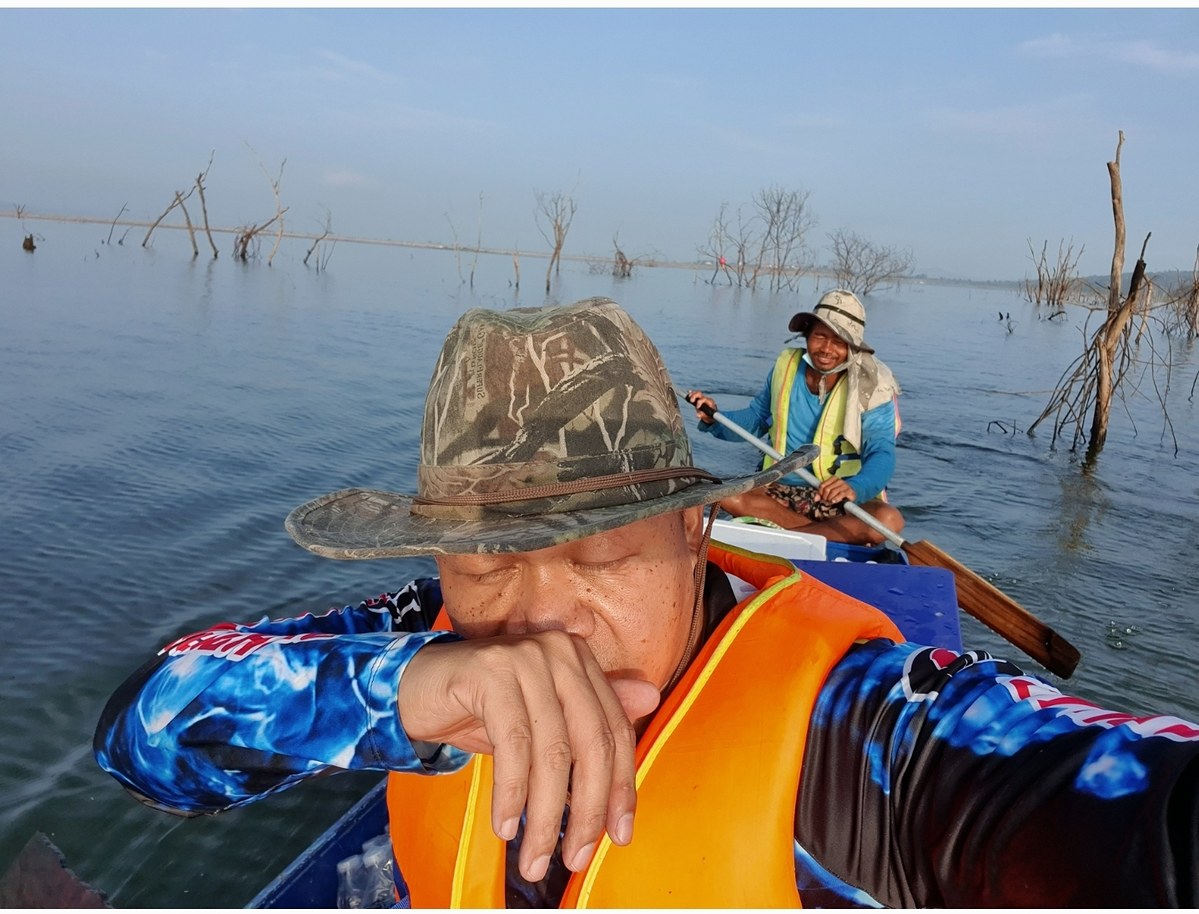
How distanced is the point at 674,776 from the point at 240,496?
21.6ft

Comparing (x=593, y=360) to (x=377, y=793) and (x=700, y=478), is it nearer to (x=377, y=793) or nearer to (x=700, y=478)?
(x=700, y=478)

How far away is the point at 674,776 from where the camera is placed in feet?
4.50

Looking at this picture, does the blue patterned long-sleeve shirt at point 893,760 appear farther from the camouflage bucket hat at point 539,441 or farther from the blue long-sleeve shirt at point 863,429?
the blue long-sleeve shirt at point 863,429

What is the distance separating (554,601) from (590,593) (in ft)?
0.20

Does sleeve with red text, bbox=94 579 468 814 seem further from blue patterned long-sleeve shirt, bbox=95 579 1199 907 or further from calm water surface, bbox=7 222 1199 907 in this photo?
calm water surface, bbox=7 222 1199 907

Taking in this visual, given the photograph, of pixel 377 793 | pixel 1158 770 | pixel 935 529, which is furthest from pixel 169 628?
pixel 935 529

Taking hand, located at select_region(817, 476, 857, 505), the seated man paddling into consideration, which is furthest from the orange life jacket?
hand, located at select_region(817, 476, 857, 505)

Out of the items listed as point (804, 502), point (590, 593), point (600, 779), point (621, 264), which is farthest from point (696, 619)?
point (621, 264)

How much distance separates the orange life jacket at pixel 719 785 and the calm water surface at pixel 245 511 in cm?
214

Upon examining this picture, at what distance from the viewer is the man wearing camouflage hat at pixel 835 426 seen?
583 cm

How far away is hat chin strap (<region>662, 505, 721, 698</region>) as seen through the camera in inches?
62.2

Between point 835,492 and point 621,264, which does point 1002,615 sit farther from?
point 621,264

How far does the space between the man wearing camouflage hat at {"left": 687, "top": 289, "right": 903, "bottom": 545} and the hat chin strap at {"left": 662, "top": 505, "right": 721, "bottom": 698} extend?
4197 millimetres

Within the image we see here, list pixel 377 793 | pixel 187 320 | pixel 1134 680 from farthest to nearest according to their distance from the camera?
pixel 187 320
pixel 1134 680
pixel 377 793
